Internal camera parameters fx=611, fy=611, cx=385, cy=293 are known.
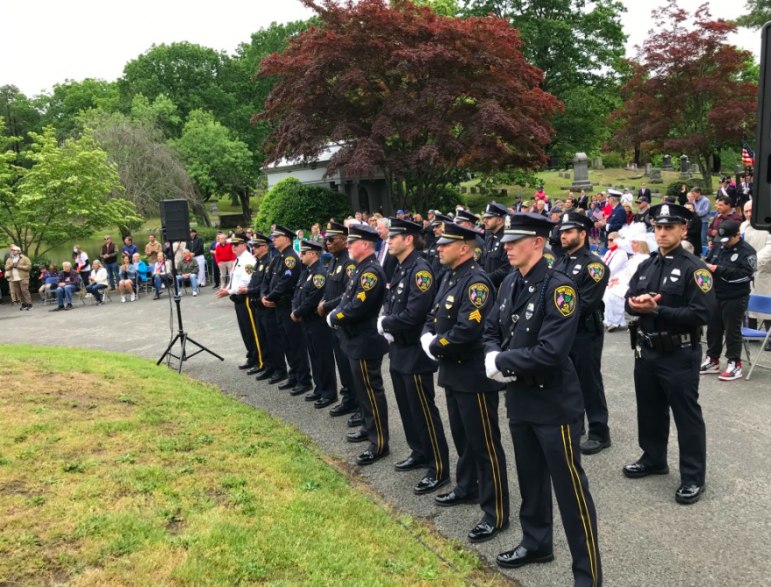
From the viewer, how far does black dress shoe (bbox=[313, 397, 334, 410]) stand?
7855mm

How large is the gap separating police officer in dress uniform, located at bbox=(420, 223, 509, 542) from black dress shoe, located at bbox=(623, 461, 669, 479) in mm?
1389

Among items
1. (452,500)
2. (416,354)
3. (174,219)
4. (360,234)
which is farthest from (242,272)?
(452,500)

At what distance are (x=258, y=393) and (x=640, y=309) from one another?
5581 mm

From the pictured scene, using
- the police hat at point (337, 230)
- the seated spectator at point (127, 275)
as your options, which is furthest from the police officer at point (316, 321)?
the seated spectator at point (127, 275)

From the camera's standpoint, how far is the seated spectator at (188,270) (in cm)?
1916

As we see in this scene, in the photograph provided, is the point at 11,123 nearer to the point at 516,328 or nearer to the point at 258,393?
the point at 258,393

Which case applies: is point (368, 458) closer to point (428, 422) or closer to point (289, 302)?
point (428, 422)

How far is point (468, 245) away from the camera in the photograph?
4.82 m

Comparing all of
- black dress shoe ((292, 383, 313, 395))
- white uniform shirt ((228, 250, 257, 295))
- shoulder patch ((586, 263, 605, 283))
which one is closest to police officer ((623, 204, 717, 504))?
shoulder patch ((586, 263, 605, 283))

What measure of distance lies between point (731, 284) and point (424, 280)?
4.65 metres

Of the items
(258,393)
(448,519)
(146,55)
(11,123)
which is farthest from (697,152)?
(11,123)

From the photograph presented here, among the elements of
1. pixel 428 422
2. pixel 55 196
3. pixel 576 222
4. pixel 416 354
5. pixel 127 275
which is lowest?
pixel 428 422

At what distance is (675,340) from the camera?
4.80 meters

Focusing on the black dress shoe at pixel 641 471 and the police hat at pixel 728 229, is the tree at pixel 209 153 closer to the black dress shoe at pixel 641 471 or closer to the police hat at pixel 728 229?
the police hat at pixel 728 229
